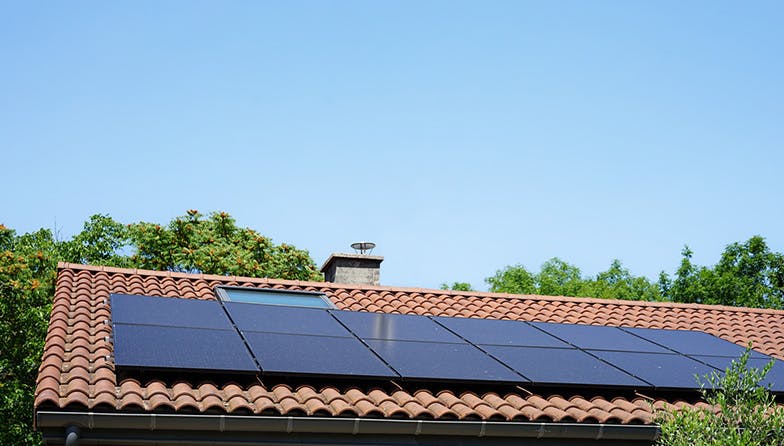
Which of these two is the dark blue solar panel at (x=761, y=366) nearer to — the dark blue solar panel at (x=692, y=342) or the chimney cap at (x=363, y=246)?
the dark blue solar panel at (x=692, y=342)

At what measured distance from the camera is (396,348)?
10961 mm

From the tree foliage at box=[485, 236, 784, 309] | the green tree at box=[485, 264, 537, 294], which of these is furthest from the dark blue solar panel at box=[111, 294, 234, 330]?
the green tree at box=[485, 264, 537, 294]

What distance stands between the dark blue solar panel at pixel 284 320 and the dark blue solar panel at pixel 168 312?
8.5 inches

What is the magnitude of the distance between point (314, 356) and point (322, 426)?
52.8 inches

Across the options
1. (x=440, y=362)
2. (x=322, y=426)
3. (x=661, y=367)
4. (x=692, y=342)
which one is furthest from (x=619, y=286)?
(x=322, y=426)

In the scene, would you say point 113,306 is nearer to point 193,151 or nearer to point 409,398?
point 409,398

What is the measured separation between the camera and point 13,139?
24844 mm

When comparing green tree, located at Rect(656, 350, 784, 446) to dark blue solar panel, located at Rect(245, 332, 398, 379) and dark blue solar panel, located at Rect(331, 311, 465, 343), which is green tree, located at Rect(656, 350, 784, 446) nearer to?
dark blue solar panel, located at Rect(245, 332, 398, 379)

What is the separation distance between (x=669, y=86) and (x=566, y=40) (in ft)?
12.4

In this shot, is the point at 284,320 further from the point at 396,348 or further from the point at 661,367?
the point at 661,367

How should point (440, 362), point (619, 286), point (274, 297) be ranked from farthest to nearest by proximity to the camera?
point (619, 286), point (274, 297), point (440, 362)

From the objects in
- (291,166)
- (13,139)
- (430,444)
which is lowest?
(430,444)

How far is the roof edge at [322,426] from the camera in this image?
8.22 metres

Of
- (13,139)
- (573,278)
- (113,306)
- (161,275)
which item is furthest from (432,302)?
(573,278)
